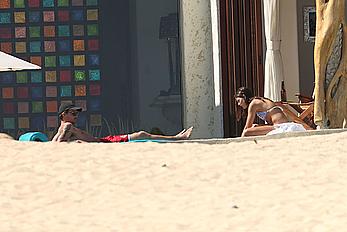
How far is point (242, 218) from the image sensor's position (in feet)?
20.9

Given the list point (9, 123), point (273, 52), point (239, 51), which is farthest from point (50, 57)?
point (273, 52)

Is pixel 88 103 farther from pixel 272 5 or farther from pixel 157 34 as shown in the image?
pixel 272 5

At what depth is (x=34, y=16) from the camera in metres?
16.2

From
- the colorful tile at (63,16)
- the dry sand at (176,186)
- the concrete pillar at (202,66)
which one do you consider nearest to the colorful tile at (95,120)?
the colorful tile at (63,16)

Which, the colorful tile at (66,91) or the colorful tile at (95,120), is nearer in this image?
the colorful tile at (95,120)

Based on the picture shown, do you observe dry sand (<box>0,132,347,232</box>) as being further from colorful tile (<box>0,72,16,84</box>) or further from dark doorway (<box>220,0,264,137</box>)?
colorful tile (<box>0,72,16,84</box>)

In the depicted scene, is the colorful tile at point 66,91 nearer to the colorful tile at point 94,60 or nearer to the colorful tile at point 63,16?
the colorful tile at point 94,60

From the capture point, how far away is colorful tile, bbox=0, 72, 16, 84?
16.2 meters

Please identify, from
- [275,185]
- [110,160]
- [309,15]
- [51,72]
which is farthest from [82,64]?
[275,185]

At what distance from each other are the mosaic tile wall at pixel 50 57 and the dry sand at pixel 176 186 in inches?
282

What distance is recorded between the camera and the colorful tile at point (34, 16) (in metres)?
16.2

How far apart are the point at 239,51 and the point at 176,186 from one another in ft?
25.1

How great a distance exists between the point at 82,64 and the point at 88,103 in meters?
0.60

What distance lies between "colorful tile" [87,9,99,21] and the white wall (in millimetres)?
2853
